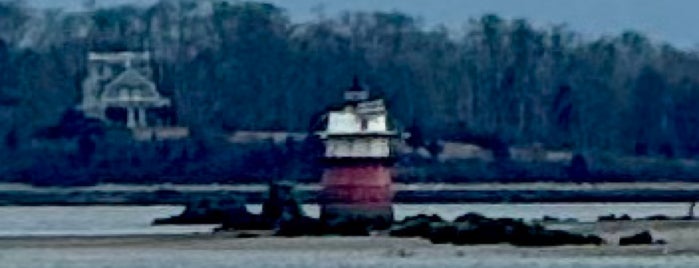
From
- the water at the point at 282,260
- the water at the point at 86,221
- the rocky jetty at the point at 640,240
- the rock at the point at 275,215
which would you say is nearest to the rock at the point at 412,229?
the rock at the point at 275,215

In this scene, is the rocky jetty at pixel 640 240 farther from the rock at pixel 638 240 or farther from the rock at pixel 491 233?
the rock at pixel 491 233

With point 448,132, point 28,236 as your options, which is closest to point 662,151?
point 448,132

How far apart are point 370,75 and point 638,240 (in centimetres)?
8520

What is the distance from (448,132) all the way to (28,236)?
6355cm

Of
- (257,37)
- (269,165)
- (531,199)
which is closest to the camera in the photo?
(531,199)

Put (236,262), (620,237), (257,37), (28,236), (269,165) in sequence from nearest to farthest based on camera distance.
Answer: (236,262) → (620,237) → (28,236) → (269,165) → (257,37)

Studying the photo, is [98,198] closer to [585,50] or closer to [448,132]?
[448,132]

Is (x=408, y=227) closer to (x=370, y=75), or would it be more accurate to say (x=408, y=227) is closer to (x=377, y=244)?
(x=377, y=244)

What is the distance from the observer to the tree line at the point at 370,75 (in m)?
146

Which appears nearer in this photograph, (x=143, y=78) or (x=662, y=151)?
(x=662, y=151)

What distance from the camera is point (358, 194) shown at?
75.4m

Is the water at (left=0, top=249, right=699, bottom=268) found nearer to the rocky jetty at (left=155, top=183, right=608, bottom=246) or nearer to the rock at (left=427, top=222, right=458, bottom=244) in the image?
the rocky jetty at (left=155, top=183, right=608, bottom=246)

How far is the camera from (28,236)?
255ft

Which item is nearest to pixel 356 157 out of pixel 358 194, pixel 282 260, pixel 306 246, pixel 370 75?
pixel 358 194
